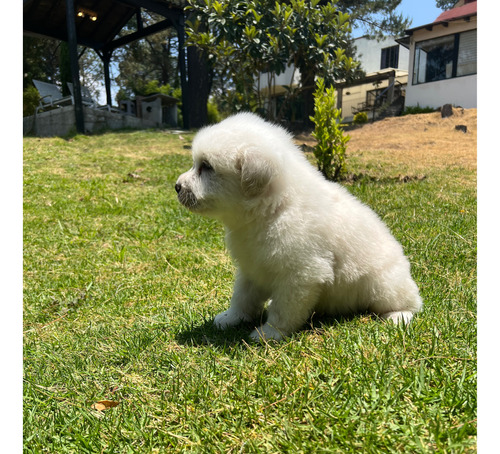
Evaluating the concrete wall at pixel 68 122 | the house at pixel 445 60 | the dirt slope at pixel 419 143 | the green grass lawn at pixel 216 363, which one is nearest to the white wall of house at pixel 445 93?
the house at pixel 445 60

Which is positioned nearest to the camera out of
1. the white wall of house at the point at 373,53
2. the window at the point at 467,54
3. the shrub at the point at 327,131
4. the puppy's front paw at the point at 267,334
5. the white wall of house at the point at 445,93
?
the puppy's front paw at the point at 267,334

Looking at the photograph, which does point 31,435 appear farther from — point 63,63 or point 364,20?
point 63,63

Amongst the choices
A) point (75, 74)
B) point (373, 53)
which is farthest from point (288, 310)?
point (373, 53)

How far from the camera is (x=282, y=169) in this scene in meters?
2.41

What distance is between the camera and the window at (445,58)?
2064cm

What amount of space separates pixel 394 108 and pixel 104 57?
15.9 metres

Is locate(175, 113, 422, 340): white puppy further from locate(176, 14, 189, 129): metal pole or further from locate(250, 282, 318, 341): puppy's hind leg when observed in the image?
locate(176, 14, 189, 129): metal pole

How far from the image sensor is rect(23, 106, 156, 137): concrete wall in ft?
52.4

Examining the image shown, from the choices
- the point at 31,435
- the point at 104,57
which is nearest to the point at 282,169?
the point at 31,435

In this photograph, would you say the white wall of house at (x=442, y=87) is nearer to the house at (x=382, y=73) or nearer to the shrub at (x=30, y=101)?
the house at (x=382, y=73)

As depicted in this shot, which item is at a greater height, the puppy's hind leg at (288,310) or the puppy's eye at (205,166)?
the puppy's eye at (205,166)

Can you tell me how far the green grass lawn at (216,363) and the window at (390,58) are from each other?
75.0 ft

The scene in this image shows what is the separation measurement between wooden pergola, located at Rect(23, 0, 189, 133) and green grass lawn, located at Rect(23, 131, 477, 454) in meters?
13.0

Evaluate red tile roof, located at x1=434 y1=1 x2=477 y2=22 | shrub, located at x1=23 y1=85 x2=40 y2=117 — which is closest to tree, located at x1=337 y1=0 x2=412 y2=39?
red tile roof, located at x1=434 y1=1 x2=477 y2=22
